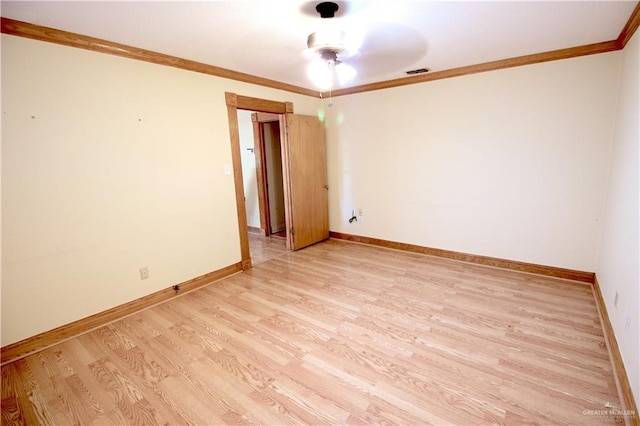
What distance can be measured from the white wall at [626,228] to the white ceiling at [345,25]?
0.56 metres

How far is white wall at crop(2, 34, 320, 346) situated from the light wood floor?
41 centimetres

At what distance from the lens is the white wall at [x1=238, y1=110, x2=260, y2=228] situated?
17.1ft

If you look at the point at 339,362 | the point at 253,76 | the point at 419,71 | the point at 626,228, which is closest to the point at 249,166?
the point at 253,76

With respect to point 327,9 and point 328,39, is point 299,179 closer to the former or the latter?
point 328,39

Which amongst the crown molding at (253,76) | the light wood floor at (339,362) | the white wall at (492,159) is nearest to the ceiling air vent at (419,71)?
the crown molding at (253,76)

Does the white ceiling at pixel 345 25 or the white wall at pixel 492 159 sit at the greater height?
the white ceiling at pixel 345 25

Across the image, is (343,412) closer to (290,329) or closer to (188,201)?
(290,329)

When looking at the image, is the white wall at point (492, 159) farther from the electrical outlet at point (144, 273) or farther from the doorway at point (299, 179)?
the electrical outlet at point (144, 273)

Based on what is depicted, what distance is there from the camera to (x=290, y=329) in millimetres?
2492

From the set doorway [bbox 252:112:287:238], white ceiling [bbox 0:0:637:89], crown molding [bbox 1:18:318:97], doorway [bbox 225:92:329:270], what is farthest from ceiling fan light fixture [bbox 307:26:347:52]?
doorway [bbox 252:112:287:238]

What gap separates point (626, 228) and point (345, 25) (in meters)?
2.47

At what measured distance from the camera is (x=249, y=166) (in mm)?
5477

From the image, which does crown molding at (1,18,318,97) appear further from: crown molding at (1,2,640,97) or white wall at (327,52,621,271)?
white wall at (327,52,621,271)

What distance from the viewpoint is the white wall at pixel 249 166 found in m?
5.22
